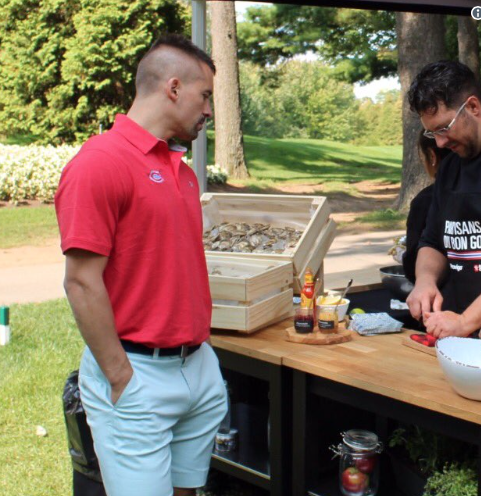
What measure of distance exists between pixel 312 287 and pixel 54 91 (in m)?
18.9

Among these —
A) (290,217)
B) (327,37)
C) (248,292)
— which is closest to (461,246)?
(248,292)

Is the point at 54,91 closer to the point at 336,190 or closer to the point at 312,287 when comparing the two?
the point at 336,190

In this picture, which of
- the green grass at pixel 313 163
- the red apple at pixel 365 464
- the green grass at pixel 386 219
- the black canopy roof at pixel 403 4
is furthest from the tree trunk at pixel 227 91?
the red apple at pixel 365 464

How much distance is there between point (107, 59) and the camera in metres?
19.9

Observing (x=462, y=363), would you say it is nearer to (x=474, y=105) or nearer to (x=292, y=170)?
(x=474, y=105)

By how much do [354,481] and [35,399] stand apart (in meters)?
2.61

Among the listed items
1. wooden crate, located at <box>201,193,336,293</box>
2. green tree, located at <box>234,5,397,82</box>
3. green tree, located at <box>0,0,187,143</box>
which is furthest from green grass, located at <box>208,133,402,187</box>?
wooden crate, located at <box>201,193,336,293</box>

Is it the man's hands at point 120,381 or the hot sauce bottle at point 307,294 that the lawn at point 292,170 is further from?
the man's hands at point 120,381

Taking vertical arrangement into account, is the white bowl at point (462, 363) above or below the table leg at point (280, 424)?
above

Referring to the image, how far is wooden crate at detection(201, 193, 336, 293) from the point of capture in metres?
3.46

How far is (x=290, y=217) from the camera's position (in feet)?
12.8

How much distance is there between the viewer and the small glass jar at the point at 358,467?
2896 mm

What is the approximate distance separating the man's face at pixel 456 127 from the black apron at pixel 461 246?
18 cm

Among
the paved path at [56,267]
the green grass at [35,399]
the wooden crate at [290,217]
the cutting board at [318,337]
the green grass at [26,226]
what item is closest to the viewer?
the cutting board at [318,337]
